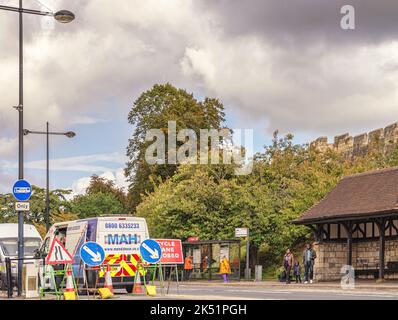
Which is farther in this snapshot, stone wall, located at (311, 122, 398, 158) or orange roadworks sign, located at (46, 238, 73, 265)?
stone wall, located at (311, 122, 398, 158)

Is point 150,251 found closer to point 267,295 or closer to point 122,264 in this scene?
point 122,264

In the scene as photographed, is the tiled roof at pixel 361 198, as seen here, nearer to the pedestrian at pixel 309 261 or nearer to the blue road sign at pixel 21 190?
the pedestrian at pixel 309 261

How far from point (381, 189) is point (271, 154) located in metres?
21.3

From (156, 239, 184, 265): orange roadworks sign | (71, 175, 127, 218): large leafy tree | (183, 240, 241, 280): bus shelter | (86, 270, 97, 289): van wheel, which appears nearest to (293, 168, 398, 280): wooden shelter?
(183, 240, 241, 280): bus shelter

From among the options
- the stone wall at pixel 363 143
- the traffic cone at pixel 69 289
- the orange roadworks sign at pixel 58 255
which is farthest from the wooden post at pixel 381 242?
the orange roadworks sign at pixel 58 255

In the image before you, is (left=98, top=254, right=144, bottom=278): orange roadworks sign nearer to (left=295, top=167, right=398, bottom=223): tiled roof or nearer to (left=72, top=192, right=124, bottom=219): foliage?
(left=295, top=167, right=398, bottom=223): tiled roof

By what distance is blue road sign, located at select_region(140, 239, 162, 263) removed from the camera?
2461 cm

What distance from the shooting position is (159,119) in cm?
7838

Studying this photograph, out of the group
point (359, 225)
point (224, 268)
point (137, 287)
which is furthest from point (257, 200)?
point (137, 287)

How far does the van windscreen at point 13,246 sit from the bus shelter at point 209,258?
13.2 metres

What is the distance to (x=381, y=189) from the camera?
44.0 m

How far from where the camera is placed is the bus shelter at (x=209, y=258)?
49.5 metres

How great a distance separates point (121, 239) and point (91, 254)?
18.2 ft

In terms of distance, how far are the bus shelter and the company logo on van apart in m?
20.1
